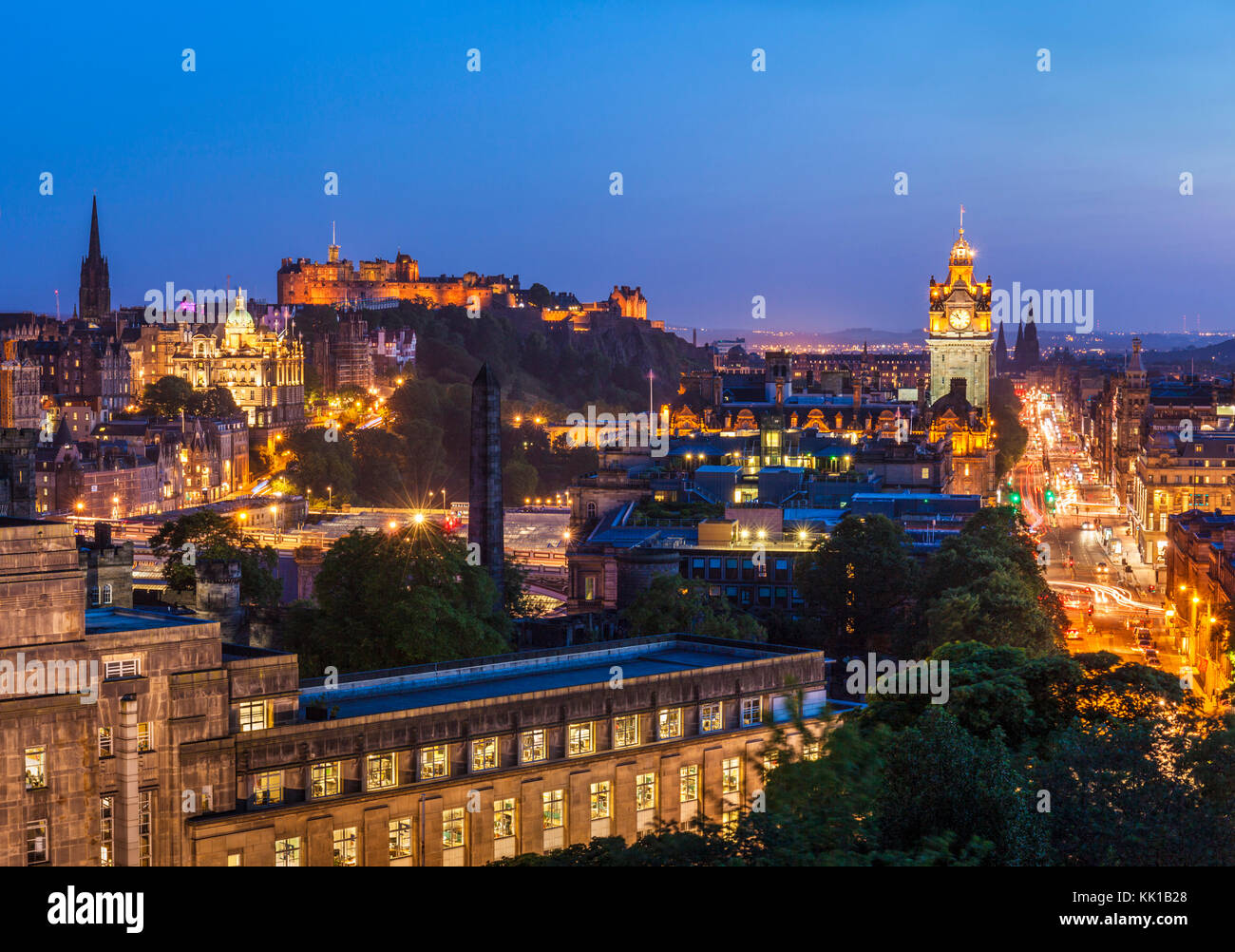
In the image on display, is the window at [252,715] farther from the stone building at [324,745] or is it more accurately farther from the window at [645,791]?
the window at [645,791]

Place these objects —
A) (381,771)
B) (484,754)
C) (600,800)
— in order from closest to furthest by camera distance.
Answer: (381,771)
(484,754)
(600,800)

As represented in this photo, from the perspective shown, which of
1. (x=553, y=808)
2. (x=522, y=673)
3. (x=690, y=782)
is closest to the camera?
(x=553, y=808)

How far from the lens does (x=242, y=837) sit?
30844 millimetres

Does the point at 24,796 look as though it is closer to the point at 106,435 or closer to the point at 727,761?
the point at 727,761

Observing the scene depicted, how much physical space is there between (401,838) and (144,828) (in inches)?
198

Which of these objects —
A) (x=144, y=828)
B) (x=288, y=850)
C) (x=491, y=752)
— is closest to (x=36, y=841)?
(x=144, y=828)

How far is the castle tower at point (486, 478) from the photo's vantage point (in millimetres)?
64875

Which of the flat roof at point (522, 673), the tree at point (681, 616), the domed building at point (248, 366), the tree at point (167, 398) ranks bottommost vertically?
the tree at point (681, 616)

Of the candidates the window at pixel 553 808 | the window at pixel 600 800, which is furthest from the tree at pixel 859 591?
the window at pixel 553 808

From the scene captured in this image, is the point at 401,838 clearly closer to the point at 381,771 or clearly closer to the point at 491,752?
the point at 381,771

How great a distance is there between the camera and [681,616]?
58875mm

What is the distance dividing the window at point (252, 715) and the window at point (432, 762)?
10.4ft

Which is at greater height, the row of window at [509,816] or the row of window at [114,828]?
the row of window at [114,828]
